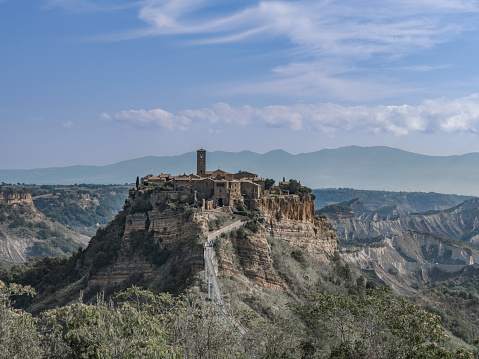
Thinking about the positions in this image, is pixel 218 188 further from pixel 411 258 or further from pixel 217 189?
pixel 411 258

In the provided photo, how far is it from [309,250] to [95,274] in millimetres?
24043

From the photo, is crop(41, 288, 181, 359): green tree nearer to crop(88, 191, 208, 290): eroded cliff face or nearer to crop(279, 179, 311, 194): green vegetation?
crop(88, 191, 208, 290): eroded cliff face

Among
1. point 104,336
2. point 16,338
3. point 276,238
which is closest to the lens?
point 104,336

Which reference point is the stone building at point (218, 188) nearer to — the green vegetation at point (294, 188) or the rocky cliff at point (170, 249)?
the rocky cliff at point (170, 249)

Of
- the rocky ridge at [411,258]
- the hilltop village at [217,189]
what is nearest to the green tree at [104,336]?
the hilltop village at [217,189]

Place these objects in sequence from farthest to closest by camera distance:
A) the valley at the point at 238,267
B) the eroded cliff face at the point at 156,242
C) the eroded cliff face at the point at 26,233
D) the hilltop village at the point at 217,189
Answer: the eroded cliff face at the point at 26,233, the hilltop village at the point at 217,189, the eroded cliff face at the point at 156,242, the valley at the point at 238,267

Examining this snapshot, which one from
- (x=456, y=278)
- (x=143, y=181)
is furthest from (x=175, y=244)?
(x=456, y=278)

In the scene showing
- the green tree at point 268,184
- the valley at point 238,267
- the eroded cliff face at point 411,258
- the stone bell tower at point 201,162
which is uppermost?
the stone bell tower at point 201,162

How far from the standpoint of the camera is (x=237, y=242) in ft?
171

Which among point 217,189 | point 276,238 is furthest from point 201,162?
point 276,238

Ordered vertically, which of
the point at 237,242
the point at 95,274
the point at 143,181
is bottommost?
the point at 95,274

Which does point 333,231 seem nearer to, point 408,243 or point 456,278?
point 456,278

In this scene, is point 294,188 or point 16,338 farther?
point 294,188

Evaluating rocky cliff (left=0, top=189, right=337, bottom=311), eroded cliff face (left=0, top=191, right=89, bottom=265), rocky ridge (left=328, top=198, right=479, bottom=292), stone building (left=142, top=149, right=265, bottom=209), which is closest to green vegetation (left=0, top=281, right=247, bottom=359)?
rocky cliff (left=0, top=189, right=337, bottom=311)
